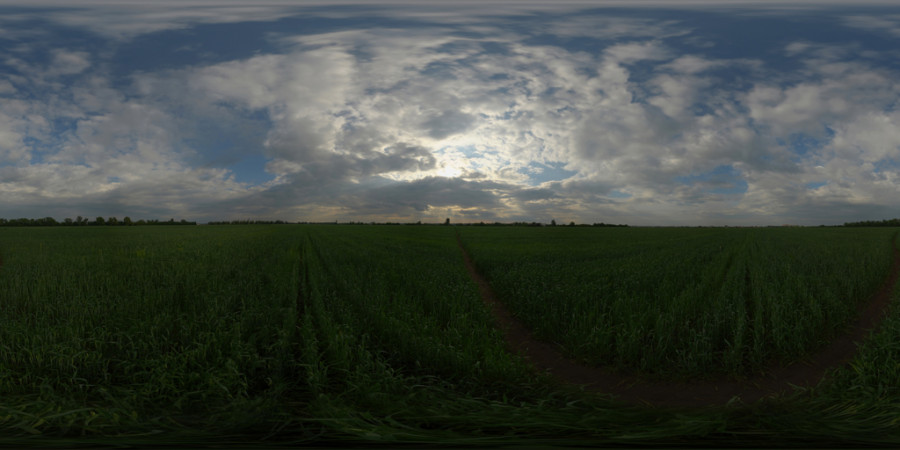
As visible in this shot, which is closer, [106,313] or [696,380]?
[696,380]

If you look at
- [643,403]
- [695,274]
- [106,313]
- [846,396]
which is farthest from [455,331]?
[695,274]

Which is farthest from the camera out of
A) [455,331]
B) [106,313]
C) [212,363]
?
[106,313]

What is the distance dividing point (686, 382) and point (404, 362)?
3.38 metres

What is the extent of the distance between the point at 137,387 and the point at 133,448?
5.08ft

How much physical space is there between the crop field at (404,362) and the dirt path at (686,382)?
0.16 metres

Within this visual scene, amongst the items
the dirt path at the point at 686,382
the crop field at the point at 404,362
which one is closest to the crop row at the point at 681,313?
the crop field at the point at 404,362

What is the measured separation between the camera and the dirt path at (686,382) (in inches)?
171

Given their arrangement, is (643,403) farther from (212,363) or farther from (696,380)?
(212,363)

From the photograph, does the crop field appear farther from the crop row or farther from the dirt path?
the dirt path

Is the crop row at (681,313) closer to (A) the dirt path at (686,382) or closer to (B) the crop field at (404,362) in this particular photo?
(B) the crop field at (404,362)

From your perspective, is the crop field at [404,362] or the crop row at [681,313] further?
the crop row at [681,313]

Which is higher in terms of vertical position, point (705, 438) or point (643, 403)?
point (705, 438)

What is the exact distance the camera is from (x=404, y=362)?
15.4ft

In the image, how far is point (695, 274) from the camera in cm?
1031
